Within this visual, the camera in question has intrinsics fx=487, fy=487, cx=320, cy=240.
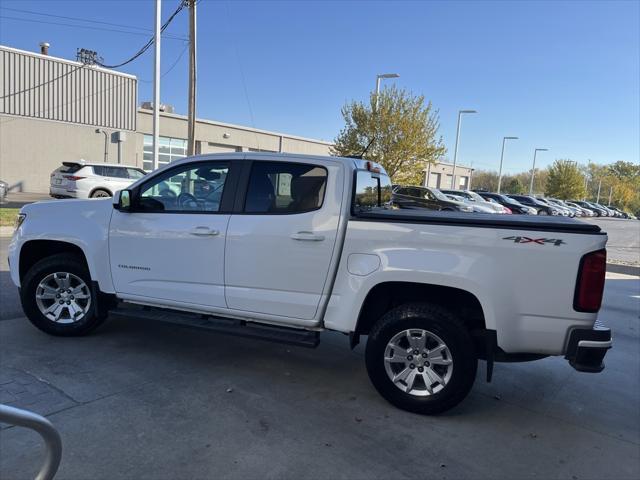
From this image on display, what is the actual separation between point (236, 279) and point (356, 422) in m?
1.51

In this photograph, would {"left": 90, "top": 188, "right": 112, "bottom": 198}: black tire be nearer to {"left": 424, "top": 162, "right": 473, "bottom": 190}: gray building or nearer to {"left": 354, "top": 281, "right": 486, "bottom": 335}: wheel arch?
{"left": 354, "top": 281, "right": 486, "bottom": 335}: wheel arch

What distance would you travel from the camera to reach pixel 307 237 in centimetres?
388

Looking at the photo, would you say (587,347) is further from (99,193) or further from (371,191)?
(99,193)

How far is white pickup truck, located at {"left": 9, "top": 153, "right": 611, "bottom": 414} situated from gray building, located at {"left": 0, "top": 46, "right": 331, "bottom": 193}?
23.2 meters

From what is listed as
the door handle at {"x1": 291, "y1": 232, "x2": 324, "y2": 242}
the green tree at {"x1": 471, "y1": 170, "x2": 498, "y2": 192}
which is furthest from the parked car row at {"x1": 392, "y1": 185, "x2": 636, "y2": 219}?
the green tree at {"x1": 471, "y1": 170, "x2": 498, "y2": 192}

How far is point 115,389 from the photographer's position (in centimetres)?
377

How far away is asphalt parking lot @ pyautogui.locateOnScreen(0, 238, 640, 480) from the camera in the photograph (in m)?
2.95

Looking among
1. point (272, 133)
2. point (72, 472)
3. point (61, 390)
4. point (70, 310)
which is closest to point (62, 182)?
point (70, 310)

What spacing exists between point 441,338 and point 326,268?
102 centimetres

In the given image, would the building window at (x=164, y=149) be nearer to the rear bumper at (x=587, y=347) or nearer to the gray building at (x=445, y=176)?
the rear bumper at (x=587, y=347)

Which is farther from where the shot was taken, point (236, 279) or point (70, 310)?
point (70, 310)

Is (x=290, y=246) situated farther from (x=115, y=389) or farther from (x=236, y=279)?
(x=115, y=389)

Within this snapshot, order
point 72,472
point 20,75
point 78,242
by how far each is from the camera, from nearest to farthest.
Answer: point 72,472, point 78,242, point 20,75

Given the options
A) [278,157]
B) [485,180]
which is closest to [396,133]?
[278,157]
